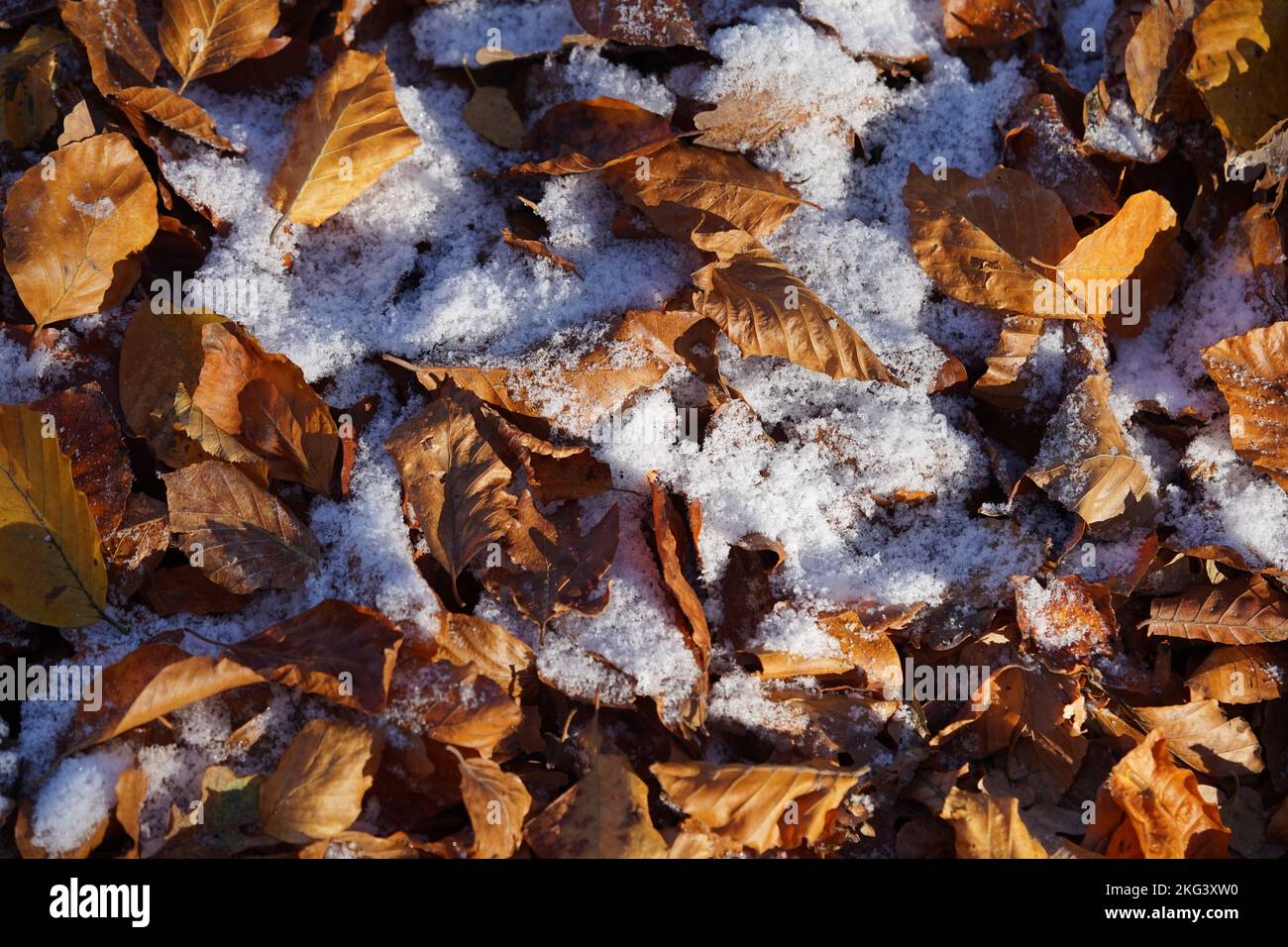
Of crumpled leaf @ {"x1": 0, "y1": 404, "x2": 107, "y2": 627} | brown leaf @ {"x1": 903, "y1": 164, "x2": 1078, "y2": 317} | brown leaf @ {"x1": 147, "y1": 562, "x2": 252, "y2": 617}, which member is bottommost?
brown leaf @ {"x1": 147, "y1": 562, "x2": 252, "y2": 617}

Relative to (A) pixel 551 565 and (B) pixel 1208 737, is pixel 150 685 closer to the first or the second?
(A) pixel 551 565

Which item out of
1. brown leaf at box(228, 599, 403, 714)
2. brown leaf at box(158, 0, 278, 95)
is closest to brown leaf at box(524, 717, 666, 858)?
brown leaf at box(228, 599, 403, 714)

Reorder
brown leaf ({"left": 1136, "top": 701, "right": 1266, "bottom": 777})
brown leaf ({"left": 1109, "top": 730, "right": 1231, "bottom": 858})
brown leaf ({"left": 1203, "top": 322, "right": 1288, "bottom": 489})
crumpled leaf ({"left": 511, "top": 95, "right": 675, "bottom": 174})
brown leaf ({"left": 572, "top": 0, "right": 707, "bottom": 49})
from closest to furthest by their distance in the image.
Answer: brown leaf ({"left": 1109, "top": 730, "right": 1231, "bottom": 858}), brown leaf ({"left": 1136, "top": 701, "right": 1266, "bottom": 777}), brown leaf ({"left": 1203, "top": 322, "right": 1288, "bottom": 489}), crumpled leaf ({"left": 511, "top": 95, "right": 675, "bottom": 174}), brown leaf ({"left": 572, "top": 0, "right": 707, "bottom": 49})

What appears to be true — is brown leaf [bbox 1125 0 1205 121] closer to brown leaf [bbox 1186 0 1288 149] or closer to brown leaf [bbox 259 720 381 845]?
brown leaf [bbox 1186 0 1288 149]

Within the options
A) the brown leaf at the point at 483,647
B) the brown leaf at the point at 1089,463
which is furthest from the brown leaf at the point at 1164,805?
the brown leaf at the point at 483,647

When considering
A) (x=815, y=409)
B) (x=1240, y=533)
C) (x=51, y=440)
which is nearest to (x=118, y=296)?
(x=51, y=440)

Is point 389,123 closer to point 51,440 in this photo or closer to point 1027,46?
point 51,440

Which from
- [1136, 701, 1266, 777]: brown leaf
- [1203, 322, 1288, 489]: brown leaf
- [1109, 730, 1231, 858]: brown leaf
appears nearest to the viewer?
[1109, 730, 1231, 858]: brown leaf
